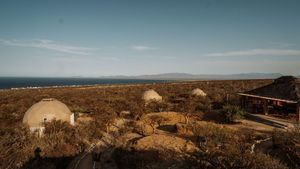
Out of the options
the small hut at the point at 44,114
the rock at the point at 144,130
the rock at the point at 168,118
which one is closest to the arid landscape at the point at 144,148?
the rock at the point at 144,130

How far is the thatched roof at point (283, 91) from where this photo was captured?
20297 millimetres

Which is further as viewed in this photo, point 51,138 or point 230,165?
point 51,138

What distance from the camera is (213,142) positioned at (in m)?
12.0

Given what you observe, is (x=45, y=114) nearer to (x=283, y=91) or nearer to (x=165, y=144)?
(x=165, y=144)

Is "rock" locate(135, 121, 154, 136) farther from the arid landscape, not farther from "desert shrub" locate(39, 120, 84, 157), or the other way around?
"desert shrub" locate(39, 120, 84, 157)

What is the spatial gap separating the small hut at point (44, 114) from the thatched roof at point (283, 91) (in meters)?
15.6

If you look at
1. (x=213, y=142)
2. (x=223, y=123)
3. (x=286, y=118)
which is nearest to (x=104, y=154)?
(x=213, y=142)

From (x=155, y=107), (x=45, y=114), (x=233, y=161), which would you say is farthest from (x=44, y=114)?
(x=155, y=107)

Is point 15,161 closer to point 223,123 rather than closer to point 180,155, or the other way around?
point 180,155

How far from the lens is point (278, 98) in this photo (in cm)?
2123

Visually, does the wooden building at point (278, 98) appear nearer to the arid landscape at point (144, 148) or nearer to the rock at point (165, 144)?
the arid landscape at point (144, 148)

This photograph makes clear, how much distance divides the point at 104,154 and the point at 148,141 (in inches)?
88.1

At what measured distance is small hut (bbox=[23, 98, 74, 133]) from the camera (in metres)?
14.2

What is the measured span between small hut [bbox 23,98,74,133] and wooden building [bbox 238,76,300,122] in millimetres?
15507
